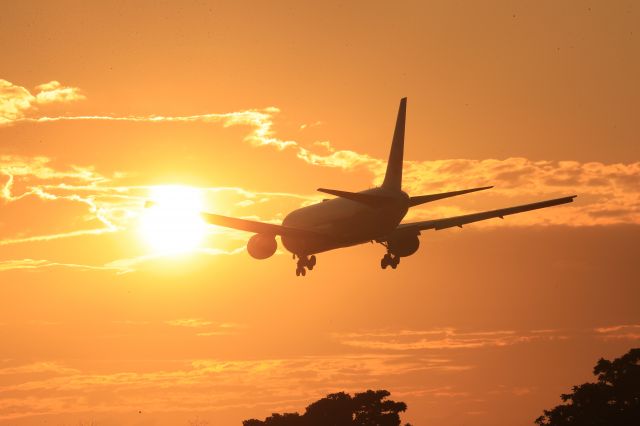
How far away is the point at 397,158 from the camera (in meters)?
72.1

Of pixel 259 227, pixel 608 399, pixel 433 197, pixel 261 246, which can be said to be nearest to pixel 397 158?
pixel 433 197

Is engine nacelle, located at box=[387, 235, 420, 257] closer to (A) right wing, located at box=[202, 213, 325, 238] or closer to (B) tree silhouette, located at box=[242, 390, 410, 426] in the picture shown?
(A) right wing, located at box=[202, 213, 325, 238]

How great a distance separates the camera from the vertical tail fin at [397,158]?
7131 centimetres

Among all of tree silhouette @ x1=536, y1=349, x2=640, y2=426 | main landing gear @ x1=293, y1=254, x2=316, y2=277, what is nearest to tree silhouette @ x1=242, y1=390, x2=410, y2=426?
tree silhouette @ x1=536, y1=349, x2=640, y2=426

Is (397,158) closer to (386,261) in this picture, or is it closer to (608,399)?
(386,261)

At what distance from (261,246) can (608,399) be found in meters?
42.4

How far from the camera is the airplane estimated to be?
229 ft

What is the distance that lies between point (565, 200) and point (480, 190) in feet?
19.8

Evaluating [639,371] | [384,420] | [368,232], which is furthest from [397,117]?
[384,420]

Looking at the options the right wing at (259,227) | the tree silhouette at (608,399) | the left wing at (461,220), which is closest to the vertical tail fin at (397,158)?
the left wing at (461,220)

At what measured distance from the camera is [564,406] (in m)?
95.9

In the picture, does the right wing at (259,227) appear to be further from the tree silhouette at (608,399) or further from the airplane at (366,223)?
the tree silhouette at (608,399)

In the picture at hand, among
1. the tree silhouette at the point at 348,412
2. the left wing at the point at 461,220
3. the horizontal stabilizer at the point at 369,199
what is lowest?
the tree silhouette at the point at 348,412

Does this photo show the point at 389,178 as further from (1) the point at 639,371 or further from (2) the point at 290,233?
(1) the point at 639,371
